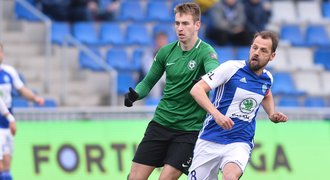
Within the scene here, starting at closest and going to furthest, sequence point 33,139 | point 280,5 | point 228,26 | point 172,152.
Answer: point 172,152 → point 33,139 → point 228,26 → point 280,5

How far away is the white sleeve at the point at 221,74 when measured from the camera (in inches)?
400

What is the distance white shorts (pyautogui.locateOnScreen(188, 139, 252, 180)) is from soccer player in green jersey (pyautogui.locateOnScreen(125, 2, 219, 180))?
20.2 inches

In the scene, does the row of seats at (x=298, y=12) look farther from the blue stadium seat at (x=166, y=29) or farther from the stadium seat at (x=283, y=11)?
the blue stadium seat at (x=166, y=29)

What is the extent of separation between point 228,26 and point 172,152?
10739 mm

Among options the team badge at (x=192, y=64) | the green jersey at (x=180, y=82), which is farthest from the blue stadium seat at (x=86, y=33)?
the team badge at (x=192, y=64)

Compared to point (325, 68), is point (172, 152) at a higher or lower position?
higher

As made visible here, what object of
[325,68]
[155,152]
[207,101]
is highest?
[207,101]

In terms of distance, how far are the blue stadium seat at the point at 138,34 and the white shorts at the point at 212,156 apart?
10859 millimetres

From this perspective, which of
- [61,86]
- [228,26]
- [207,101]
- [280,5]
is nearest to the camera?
[207,101]

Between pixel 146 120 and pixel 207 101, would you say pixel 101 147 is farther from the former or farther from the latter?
pixel 207 101

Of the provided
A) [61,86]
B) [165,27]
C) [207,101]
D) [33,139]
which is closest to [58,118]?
[33,139]

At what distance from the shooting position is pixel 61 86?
19703mm

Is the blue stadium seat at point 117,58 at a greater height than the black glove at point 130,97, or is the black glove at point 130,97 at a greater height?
the black glove at point 130,97

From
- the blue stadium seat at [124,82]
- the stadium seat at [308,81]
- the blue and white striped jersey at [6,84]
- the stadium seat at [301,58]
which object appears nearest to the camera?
the blue and white striped jersey at [6,84]
